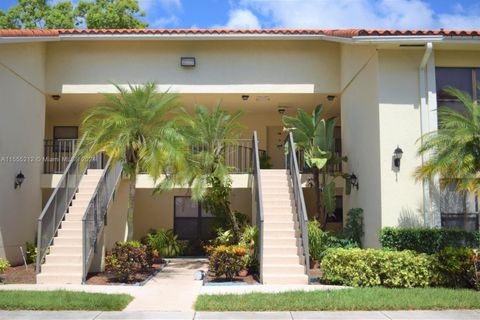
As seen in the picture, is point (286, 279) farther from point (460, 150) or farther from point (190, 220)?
point (190, 220)

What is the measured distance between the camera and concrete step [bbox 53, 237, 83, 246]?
13.1 m

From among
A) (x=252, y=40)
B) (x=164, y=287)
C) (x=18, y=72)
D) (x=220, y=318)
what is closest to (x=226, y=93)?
(x=252, y=40)

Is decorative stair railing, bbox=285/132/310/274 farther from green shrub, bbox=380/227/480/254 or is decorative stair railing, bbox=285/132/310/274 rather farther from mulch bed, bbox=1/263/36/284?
mulch bed, bbox=1/263/36/284

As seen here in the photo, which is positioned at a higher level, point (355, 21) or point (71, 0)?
point (71, 0)

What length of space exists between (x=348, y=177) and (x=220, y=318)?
25.3 feet

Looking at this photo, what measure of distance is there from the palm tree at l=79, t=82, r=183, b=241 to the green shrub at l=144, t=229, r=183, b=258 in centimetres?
443

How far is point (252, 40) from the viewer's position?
54.6 feet

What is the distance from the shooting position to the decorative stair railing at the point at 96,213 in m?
12.2

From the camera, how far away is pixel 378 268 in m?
11.1

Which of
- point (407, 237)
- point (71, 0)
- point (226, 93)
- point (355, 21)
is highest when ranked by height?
point (71, 0)

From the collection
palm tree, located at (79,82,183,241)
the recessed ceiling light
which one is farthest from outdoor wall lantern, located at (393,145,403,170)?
the recessed ceiling light

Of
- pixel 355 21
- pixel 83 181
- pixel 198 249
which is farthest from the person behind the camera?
pixel 355 21

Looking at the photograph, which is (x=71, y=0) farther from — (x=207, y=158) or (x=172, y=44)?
(x=207, y=158)

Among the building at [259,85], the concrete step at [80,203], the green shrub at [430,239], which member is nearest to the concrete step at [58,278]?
the building at [259,85]
